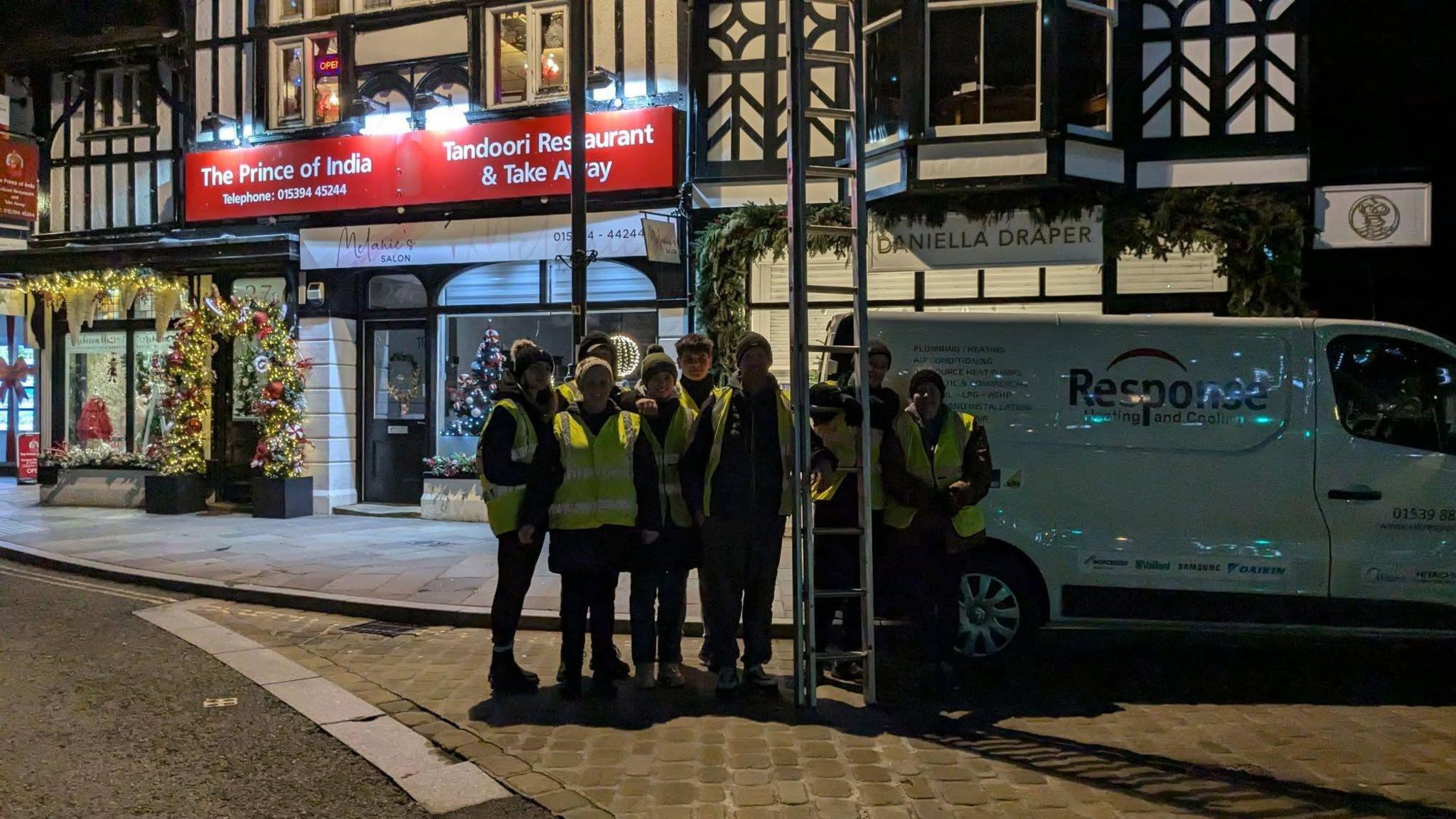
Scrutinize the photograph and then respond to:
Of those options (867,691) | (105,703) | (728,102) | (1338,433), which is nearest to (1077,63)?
(728,102)

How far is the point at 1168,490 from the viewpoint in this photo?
629 cm

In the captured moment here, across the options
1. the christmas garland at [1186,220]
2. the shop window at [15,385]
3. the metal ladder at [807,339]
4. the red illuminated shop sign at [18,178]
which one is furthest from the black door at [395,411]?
the metal ladder at [807,339]

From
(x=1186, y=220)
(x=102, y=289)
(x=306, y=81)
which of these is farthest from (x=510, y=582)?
(x=102, y=289)

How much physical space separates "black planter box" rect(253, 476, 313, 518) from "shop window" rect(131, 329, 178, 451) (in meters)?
2.65

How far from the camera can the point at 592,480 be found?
19.2 feet

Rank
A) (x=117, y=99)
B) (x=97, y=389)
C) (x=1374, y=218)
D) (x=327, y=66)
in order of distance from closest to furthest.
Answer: (x=1374, y=218) → (x=327, y=66) → (x=117, y=99) → (x=97, y=389)

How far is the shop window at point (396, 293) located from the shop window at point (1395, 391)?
11.0 m

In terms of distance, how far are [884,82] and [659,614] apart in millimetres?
7435

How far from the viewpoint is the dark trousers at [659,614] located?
6094 millimetres

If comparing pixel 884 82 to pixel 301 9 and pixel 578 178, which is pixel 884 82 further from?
pixel 301 9

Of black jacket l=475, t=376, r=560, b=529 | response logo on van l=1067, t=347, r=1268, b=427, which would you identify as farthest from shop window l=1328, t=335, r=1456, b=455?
black jacket l=475, t=376, r=560, b=529

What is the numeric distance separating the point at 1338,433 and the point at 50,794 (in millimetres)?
6603

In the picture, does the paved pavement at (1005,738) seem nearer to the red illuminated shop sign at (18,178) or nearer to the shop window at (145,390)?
the shop window at (145,390)

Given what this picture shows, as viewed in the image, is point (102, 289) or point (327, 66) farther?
point (102, 289)
